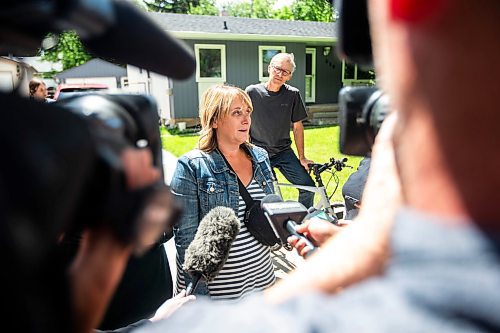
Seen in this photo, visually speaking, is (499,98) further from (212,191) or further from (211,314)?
(212,191)

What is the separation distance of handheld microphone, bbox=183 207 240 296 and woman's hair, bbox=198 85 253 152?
1002 mm

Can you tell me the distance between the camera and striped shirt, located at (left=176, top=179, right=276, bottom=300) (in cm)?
273

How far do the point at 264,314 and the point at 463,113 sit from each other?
383 millimetres

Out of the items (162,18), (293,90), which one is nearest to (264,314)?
(293,90)

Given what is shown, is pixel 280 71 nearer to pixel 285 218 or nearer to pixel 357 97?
pixel 285 218

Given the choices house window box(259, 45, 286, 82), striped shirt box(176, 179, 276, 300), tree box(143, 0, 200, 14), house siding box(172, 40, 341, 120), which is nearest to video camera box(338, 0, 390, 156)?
striped shirt box(176, 179, 276, 300)

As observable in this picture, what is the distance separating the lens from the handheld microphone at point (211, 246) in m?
2.10

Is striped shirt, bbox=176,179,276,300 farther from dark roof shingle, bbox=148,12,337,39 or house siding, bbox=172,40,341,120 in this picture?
dark roof shingle, bbox=148,12,337,39

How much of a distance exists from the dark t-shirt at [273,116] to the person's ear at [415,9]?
5001 millimetres

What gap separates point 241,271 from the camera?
276cm

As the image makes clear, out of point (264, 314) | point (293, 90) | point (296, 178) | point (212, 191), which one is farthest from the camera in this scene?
point (293, 90)

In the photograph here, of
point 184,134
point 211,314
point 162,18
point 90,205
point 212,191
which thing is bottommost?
point 184,134

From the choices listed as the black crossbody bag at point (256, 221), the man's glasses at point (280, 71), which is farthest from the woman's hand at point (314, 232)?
the man's glasses at point (280, 71)

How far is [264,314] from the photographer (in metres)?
0.68
